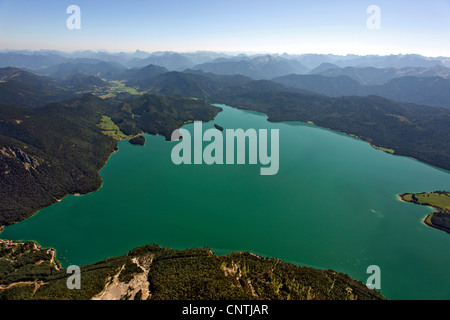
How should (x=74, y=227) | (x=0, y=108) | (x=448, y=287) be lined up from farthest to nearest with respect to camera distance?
(x=0, y=108) < (x=74, y=227) < (x=448, y=287)

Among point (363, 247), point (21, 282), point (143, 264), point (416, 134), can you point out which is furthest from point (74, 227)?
point (416, 134)

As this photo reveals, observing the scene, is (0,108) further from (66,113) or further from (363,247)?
(363,247)

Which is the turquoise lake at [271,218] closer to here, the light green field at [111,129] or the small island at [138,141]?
the small island at [138,141]

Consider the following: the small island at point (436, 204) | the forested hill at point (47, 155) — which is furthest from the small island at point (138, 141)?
the small island at point (436, 204)

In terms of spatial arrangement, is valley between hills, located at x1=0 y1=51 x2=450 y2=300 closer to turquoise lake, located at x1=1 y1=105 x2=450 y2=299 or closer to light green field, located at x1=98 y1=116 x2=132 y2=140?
light green field, located at x1=98 y1=116 x2=132 y2=140

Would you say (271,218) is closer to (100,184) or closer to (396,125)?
(100,184)

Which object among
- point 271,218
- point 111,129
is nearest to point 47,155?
point 111,129
